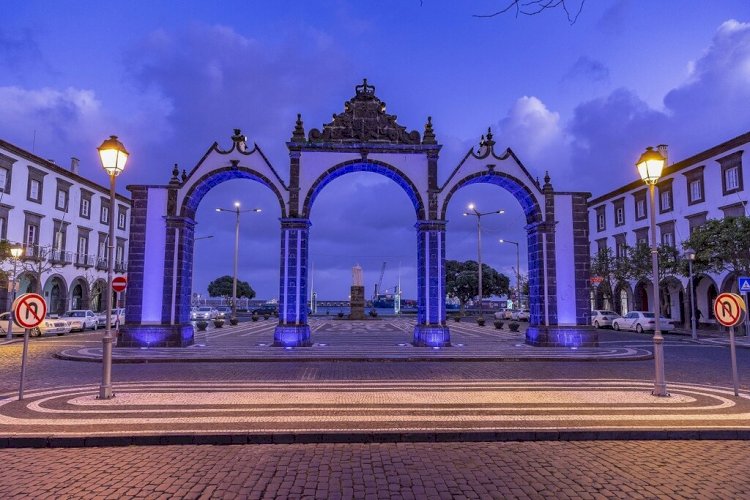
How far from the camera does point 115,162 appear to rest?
9727mm

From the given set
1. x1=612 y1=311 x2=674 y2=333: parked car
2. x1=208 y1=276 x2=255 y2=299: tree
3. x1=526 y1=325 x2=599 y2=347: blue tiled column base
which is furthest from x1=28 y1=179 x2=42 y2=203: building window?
x1=208 y1=276 x2=255 y2=299: tree

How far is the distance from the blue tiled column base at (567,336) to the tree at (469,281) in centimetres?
4763

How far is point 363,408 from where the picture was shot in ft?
26.7

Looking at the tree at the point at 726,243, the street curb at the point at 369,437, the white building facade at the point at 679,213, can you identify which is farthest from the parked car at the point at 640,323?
the street curb at the point at 369,437

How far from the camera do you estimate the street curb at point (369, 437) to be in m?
6.39

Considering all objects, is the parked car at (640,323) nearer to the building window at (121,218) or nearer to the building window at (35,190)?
the building window at (35,190)

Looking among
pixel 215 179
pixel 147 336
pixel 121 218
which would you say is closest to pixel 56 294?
pixel 121 218

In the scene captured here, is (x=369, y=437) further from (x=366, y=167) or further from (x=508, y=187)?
(x=508, y=187)

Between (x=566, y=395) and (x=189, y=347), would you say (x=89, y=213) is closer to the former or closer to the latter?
(x=189, y=347)

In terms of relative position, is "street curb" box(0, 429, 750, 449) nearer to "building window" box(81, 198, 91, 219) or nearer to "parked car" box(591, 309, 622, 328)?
"parked car" box(591, 309, 622, 328)

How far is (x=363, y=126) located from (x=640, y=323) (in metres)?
22.6

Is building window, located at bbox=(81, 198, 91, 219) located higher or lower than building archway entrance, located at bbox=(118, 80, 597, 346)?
higher

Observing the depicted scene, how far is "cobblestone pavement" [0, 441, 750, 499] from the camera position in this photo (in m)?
4.79

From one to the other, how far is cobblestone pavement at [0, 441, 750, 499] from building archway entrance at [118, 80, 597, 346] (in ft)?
42.1
